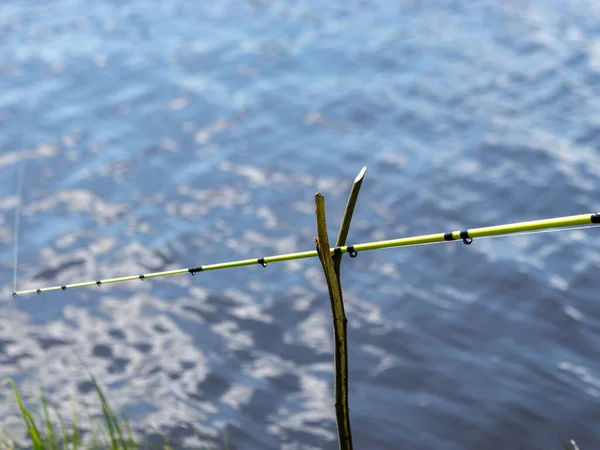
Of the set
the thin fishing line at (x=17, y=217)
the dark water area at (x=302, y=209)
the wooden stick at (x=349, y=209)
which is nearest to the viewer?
the wooden stick at (x=349, y=209)

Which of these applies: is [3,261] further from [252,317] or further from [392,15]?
[392,15]

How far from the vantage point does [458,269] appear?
712 cm

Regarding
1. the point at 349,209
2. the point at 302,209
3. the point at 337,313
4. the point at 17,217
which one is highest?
the point at 302,209

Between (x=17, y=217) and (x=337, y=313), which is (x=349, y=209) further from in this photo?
(x=17, y=217)

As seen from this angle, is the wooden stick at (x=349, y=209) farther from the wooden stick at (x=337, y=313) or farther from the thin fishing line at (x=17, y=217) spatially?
the thin fishing line at (x=17, y=217)

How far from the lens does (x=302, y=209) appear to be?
26.5ft

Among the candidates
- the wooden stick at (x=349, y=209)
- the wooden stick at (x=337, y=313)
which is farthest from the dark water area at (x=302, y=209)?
the wooden stick at (x=349, y=209)

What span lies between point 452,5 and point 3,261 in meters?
7.67

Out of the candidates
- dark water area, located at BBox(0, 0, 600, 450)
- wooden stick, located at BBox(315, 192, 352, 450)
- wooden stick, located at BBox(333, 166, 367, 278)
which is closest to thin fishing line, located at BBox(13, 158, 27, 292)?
dark water area, located at BBox(0, 0, 600, 450)

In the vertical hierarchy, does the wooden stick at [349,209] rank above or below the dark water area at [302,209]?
below

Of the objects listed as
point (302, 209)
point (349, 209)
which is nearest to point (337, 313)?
point (349, 209)

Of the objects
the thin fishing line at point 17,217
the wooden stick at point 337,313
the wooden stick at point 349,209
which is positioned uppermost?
the thin fishing line at point 17,217

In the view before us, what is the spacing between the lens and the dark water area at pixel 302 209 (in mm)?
5898

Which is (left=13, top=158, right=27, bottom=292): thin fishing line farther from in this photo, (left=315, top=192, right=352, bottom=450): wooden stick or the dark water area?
(left=315, top=192, right=352, bottom=450): wooden stick
